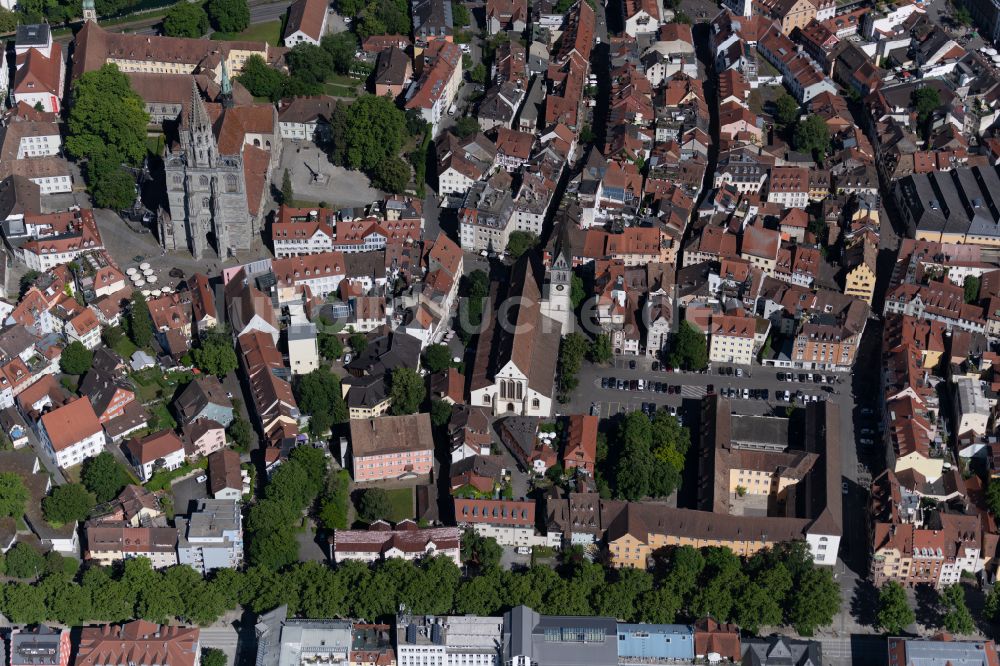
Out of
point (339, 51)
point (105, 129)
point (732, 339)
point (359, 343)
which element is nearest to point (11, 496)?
point (359, 343)

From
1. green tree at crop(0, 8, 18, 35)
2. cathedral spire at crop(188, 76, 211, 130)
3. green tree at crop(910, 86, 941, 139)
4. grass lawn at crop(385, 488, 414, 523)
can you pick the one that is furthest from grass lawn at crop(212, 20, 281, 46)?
grass lawn at crop(385, 488, 414, 523)

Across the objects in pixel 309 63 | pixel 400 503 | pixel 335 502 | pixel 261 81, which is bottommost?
pixel 400 503

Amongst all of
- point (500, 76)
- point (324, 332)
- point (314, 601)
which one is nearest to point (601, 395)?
point (324, 332)

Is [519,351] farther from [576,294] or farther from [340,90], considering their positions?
[340,90]

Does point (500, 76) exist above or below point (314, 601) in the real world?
above

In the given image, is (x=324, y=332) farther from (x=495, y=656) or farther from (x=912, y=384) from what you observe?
(x=912, y=384)

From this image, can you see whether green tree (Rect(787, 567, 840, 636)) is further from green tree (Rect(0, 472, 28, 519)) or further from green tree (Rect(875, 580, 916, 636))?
→ green tree (Rect(0, 472, 28, 519))

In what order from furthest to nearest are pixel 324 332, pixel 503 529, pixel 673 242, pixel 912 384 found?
pixel 673 242 → pixel 324 332 → pixel 912 384 → pixel 503 529
